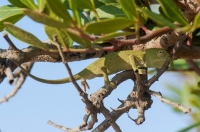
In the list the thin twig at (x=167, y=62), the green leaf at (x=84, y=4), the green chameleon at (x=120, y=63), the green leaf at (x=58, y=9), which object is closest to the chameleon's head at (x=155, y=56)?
the green chameleon at (x=120, y=63)

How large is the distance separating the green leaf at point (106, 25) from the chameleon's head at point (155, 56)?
14.5 inches

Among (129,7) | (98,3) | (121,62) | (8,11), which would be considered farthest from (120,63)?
(129,7)

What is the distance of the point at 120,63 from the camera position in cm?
98

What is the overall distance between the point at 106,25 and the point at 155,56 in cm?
54

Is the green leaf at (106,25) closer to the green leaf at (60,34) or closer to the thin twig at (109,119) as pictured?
the green leaf at (60,34)

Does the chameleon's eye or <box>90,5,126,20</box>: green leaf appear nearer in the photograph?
<box>90,5,126,20</box>: green leaf

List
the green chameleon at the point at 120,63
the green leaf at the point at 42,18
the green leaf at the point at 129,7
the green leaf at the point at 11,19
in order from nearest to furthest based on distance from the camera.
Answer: the green leaf at the point at 42,18, the green leaf at the point at 129,7, the green leaf at the point at 11,19, the green chameleon at the point at 120,63

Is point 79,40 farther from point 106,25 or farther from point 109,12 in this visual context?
point 109,12

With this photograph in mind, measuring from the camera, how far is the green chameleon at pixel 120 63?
0.91 m

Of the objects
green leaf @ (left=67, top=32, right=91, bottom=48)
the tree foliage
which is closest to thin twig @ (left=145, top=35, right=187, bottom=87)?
the tree foliage

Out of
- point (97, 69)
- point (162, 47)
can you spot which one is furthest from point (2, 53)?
point (97, 69)

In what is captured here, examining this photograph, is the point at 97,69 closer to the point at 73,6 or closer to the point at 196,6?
the point at 196,6

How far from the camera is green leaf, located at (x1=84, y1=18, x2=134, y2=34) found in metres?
0.48

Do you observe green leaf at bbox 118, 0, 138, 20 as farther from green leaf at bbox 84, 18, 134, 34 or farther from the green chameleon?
the green chameleon
